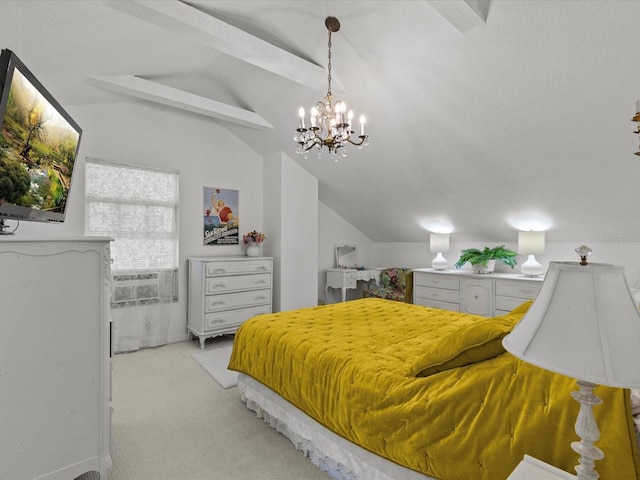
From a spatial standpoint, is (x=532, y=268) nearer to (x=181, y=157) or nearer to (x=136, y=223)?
(x=181, y=157)

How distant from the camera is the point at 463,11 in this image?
7.07ft

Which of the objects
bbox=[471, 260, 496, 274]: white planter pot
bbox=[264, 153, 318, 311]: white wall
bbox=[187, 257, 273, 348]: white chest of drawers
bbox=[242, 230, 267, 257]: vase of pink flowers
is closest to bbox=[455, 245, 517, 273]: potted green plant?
bbox=[471, 260, 496, 274]: white planter pot

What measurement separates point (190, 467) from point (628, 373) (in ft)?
6.97

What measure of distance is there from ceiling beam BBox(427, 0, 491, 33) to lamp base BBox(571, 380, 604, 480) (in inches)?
85.9

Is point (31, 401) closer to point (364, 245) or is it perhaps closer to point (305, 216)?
point (305, 216)

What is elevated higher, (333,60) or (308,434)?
(333,60)

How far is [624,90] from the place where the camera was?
234 cm

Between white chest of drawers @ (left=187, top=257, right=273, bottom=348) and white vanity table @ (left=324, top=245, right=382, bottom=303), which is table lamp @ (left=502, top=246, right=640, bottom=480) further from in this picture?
white vanity table @ (left=324, top=245, right=382, bottom=303)

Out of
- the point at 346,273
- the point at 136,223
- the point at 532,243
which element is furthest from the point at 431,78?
the point at 136,223

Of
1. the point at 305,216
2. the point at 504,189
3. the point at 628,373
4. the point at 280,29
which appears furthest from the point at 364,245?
the point at 628,373

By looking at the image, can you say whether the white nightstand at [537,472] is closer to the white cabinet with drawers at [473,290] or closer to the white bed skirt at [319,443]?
the white bed skirt at [319,443]

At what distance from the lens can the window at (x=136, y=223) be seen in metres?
3.83

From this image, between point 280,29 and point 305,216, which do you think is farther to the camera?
point 305,216

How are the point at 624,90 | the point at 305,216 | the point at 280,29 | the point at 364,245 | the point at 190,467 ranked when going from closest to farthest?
the point at 190,467, the point at 624,90, the point at 280,29, the point at 305,216, the point at 364,245
